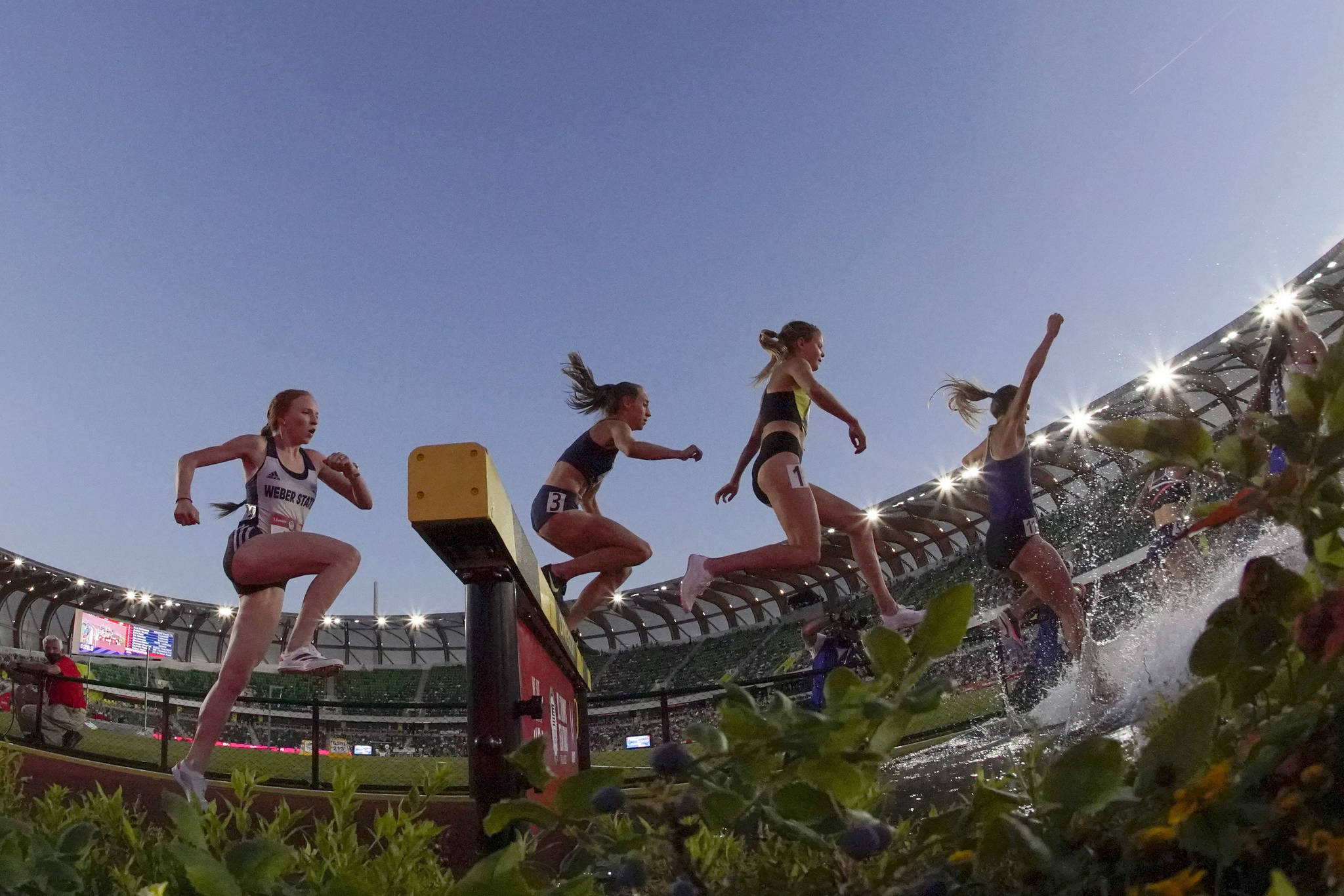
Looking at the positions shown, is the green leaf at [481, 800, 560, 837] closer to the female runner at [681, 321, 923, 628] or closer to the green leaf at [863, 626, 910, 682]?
the green leaf at [863, 626, 910, 682]

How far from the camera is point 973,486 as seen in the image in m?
25.0

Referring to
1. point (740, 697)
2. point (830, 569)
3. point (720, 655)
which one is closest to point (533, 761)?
point (740, 697)

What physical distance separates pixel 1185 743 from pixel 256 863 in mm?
A: 603

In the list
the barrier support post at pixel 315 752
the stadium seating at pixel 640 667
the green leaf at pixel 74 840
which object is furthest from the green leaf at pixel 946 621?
the stadium seating at pixel 640 667

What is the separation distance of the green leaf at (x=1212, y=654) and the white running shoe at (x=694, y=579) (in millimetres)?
3936

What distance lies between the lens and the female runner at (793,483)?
13.9ft

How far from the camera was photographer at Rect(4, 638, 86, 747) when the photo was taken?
27.0 ft

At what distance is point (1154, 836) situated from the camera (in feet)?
1.56

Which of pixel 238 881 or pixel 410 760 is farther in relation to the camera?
pixel 410 760

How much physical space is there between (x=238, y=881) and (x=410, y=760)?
946cm

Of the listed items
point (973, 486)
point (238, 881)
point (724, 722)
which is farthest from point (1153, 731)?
point (973, 486)

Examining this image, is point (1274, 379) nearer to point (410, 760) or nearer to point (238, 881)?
point (238, 881)

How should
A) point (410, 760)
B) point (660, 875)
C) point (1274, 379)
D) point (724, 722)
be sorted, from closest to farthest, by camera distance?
point (724, 722) → point (660, 875) → point (1274, 379) → point (410, 760)

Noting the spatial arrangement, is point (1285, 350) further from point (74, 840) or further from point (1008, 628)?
point (74, 840)
